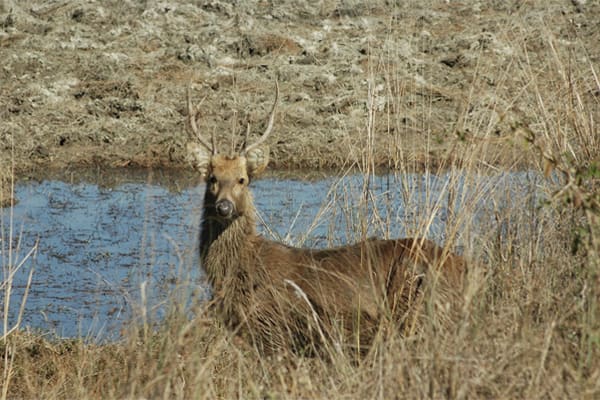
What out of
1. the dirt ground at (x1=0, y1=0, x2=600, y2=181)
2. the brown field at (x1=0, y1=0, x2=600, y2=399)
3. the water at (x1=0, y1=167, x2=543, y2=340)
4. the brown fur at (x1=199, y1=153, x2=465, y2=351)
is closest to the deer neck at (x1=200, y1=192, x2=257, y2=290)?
the brown fur at (x1=199, y1=153, x2=465, y2=351)

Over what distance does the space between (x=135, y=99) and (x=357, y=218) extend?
8091mm

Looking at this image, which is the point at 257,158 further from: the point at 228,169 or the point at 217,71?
the point at 217,71

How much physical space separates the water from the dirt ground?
0.81 metres

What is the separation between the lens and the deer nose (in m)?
6.26

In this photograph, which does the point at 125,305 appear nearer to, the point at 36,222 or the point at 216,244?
the point at 216,244

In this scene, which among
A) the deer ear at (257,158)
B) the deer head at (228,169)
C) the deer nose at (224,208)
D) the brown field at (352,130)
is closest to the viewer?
the brown field at (352,130)

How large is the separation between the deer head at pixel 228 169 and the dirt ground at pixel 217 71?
4756 millimetres

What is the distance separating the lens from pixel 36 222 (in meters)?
10.9

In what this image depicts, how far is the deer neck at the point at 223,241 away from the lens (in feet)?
21.2

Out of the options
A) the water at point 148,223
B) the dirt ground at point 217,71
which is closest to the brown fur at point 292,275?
the water at point 148,223

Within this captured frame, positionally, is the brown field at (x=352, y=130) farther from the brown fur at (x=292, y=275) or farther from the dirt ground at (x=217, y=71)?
the brown fur at (x=292, y=275)

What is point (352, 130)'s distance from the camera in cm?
1420

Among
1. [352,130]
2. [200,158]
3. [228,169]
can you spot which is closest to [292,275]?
[228,169]

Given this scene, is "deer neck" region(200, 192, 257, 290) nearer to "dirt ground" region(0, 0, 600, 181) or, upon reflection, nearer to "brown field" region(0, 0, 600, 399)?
"brown field" region(0, 0, 600, 399)
